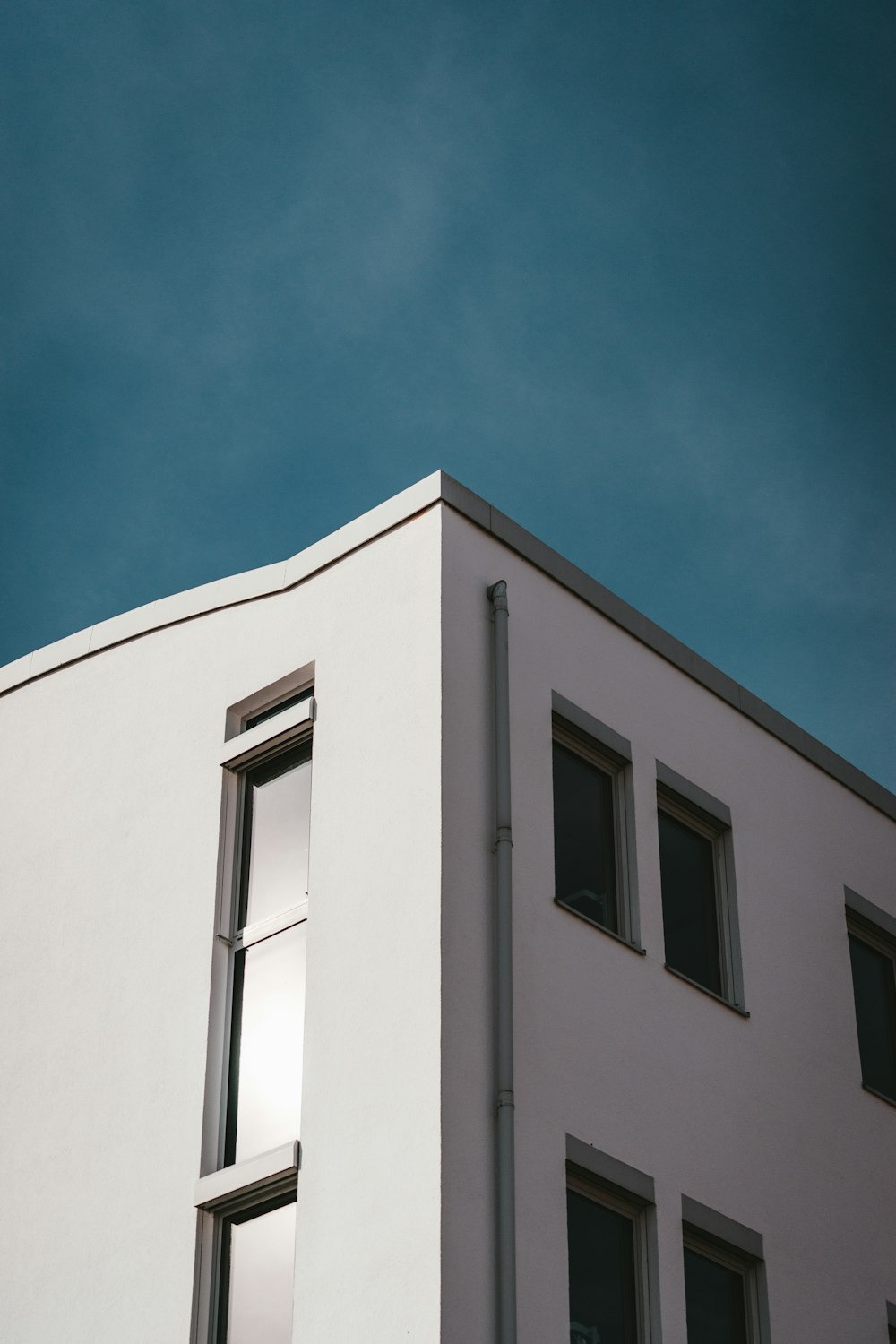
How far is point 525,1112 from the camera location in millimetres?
13000

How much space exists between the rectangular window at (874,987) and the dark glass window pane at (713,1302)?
321 cm

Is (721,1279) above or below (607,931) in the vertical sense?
below

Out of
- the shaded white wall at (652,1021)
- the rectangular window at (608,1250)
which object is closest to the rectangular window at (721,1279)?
the shaded white wall at (652,1021)

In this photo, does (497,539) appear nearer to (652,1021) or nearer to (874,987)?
(652,1021)

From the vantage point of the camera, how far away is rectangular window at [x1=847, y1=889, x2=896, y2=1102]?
17.6 meters

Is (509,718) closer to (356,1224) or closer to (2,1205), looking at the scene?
(356,1224)

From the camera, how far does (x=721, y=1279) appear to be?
14.4 meters

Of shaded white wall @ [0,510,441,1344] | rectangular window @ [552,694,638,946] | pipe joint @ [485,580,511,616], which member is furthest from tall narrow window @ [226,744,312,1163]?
rectangular window @ [552,694,638,946]

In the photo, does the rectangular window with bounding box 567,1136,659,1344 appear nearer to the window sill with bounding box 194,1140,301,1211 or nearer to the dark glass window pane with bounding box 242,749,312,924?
the window sill with bounding box 194,1140,301,1211

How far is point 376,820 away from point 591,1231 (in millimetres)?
3210

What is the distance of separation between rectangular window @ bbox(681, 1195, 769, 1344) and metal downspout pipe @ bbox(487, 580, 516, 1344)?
2170 mm

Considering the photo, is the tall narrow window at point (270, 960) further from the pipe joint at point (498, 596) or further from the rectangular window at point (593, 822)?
the rectangular window at point (593, 822)

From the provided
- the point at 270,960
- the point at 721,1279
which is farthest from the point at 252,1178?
the point at 721,1279

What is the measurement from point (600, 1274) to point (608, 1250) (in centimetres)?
25
